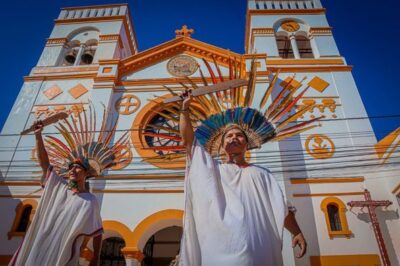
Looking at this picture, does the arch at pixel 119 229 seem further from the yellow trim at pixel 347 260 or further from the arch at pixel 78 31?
the arch at pixel 78 31

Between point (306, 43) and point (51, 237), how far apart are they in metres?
12.8

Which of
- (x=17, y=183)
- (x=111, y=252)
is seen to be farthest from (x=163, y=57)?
(x=111, y=252)

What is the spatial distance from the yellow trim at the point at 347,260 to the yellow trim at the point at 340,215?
1.51ft

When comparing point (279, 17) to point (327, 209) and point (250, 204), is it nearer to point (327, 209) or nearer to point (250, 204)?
point (327, 209)

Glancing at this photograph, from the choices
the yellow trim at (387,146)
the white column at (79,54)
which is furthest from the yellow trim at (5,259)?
the yellow trim at (387,146)

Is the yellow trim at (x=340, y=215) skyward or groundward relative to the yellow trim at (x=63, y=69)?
groundward

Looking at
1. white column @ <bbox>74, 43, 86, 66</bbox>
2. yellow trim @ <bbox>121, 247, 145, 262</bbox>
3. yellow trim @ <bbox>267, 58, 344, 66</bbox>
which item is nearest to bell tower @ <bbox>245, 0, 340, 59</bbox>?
yellow trim @ <bbox>267, 58, 344, 66</bbox>

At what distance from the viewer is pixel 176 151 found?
4.48 metres

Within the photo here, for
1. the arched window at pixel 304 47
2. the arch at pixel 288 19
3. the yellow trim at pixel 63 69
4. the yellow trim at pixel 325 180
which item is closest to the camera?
the yellow trim at pixel 325 180

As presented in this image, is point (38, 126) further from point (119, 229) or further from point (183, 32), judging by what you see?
point (183, 32)

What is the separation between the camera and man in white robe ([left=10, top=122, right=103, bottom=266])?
3.06m

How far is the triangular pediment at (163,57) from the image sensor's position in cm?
1030

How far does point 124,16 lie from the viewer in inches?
521

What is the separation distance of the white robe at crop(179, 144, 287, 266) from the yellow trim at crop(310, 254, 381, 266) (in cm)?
490
